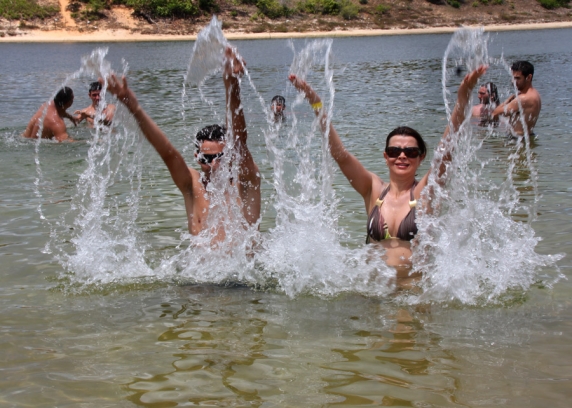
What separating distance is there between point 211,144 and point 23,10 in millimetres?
52861

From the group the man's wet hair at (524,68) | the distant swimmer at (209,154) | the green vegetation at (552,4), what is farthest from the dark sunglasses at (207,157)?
the green vegetation at (552,4)

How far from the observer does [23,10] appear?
170ft

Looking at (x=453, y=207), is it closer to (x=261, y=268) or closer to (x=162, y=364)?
(x=261, y=268)

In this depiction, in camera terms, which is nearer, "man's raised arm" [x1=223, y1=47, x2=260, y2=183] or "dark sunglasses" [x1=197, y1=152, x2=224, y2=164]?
"man's raised arm" [x1=223, y1=47, x2=260, y2=183]

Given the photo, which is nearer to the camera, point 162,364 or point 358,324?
point 162,364

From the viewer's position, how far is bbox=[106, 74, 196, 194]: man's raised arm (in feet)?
14.8

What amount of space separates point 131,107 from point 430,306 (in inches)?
95.7

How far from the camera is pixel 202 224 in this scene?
17.0 ft

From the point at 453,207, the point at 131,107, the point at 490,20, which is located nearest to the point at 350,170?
the point at 453,207

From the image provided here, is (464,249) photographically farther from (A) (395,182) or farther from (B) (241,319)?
(B) (241,319)

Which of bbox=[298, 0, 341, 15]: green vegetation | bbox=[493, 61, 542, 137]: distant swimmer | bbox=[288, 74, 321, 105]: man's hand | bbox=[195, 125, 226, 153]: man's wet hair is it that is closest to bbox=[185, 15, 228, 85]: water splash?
bbox=[195, 125, 226, 153]: man's wet hair

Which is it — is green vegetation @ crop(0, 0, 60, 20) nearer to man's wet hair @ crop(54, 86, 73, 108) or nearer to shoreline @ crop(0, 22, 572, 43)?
shoreline @ crop(0, 22, 572, 43)

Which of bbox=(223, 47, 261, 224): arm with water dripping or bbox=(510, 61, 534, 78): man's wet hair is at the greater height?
bbox=(510, 61, 534, 78): man's wet hair

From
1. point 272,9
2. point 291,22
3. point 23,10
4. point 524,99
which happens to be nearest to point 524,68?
point 524,99
